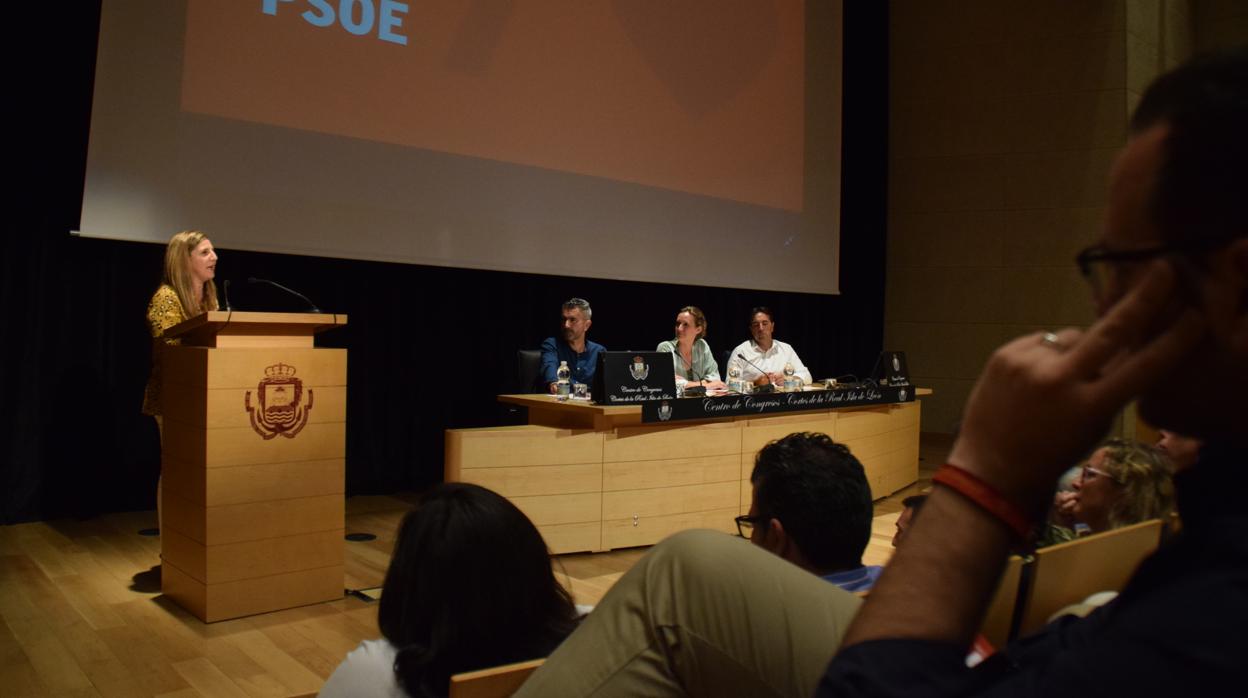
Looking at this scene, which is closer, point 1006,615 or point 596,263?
point 1006,615

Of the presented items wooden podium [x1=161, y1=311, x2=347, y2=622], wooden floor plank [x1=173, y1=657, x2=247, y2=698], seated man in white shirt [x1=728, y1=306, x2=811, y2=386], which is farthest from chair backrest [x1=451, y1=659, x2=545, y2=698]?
seated man in white shirt [x1=728, y1=306, x2=811, y2=386]

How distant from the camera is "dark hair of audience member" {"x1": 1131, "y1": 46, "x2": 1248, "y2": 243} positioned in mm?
489

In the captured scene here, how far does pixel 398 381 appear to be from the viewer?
229 inches

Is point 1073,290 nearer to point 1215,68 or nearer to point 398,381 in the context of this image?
point 398,381

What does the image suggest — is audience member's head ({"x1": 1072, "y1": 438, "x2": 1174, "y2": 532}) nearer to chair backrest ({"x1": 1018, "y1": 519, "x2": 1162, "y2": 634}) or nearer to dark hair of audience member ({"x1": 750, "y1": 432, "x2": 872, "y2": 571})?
chair backrest ({"x1": 1018, "y1": 519, "x2": 1162, "y2": 634})

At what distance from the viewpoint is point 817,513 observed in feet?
5.05

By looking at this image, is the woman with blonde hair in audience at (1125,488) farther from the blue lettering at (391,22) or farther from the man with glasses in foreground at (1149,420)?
the blue lettering at (391,22)

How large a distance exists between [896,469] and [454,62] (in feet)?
12.3

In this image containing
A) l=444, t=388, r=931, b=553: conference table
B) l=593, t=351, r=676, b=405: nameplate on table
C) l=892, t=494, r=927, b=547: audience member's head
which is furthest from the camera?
l=593, t=351, r=676, b=405: nameplate on table

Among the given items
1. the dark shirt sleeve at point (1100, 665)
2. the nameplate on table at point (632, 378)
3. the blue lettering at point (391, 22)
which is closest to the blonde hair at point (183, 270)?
the blue lettering at point (391, 22)

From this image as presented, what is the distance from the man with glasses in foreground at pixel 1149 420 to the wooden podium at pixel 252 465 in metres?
2.98

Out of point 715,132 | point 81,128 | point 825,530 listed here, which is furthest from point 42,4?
point 825,530

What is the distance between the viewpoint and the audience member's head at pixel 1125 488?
6.83ft

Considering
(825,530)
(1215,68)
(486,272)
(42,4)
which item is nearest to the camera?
(1215,68)
